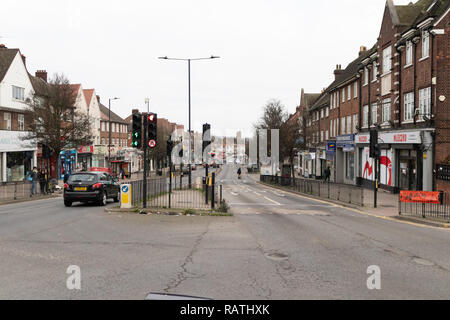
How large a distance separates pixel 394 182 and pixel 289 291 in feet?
80.8

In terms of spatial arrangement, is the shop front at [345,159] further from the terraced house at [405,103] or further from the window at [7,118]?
the window at [7,118]

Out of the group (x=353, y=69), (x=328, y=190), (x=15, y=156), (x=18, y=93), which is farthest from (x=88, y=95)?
(x=328, y=190)

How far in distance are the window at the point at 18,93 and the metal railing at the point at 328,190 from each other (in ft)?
87.4

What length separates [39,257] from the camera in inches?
303

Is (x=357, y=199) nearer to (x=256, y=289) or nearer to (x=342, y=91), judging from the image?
(x=256, y=289)

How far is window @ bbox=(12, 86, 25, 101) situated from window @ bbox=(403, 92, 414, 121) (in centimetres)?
3328

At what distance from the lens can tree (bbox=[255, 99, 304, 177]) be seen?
136 feet

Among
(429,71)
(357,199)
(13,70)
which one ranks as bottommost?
(357,199)

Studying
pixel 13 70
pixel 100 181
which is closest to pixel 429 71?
pixel 100 181

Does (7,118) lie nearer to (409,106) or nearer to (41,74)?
Result: (41,74)

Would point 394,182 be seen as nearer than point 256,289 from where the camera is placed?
No

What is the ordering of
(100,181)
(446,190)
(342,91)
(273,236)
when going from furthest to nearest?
(342,91), (446,190), (100,181), (273,236)

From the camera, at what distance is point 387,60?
29.2 m
